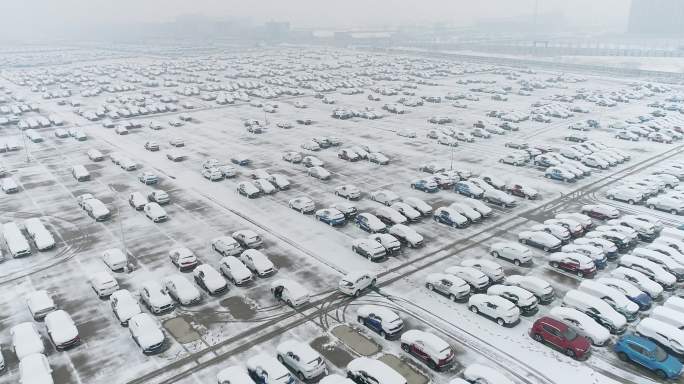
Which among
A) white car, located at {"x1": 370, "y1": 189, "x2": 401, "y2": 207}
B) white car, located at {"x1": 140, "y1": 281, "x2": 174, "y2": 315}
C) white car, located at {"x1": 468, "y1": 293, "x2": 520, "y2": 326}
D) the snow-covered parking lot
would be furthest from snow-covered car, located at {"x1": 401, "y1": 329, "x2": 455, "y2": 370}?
white car, located at {"x1": 370, "y1": 189, "x2": 401, "y2": 207}

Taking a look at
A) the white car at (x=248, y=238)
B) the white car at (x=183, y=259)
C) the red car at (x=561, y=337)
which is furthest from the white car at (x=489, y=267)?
the white car at (x=183, y=259)

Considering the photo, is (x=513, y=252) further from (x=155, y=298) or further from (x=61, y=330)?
(x=61, y=330)

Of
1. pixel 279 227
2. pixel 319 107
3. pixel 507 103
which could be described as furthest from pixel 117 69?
pixel 279 227

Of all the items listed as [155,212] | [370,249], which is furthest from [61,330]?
[370,249]

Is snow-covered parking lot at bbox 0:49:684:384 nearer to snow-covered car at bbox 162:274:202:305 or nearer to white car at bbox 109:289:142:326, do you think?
snow-covered car at bbox 162:274:202:305

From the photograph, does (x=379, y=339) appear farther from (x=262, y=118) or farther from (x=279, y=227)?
(x=262, y=118)
